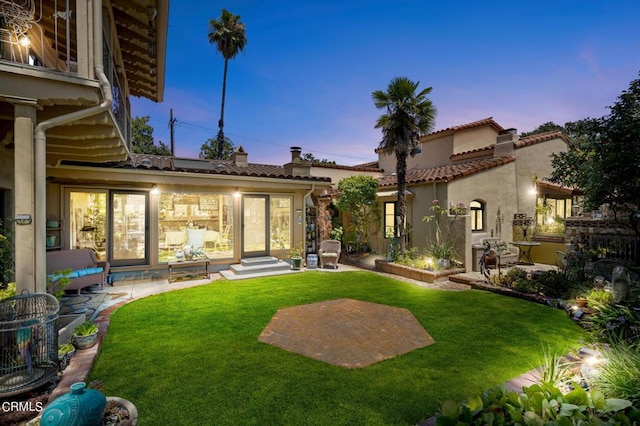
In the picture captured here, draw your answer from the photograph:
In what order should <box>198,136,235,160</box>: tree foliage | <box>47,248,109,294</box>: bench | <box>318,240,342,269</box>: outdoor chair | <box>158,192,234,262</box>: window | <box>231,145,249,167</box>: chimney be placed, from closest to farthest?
<box>47,248,109,294</box>: bench < <box>158,192,234,262</box>: window < <box>318,240,342,269</box>: outdoor chair < <box>231,145,249,167</box>: chimney < <box>198,136,235,160</box>: tree foliage

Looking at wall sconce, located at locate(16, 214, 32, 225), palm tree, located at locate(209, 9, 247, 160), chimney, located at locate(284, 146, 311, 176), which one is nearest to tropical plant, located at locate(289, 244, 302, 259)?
chimney, located at locate(284, 146, 311, 176)

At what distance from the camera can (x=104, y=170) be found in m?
8.65

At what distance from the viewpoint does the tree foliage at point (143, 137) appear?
33875mm

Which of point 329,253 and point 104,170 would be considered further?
point 329,253

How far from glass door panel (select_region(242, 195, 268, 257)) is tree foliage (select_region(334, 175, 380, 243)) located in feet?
12.6

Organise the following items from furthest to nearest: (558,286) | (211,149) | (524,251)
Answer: (211,149), (524,251), (558,286)

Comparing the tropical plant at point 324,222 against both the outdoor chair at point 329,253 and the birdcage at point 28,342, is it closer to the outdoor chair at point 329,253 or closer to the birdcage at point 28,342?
the outdoor chair at point 329,253

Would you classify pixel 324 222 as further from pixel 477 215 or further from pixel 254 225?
pixel 477 215

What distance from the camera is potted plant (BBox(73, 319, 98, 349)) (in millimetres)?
4688

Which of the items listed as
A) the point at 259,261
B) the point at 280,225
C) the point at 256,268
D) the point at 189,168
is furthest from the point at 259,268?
the point at 189,168

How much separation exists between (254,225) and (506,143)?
11.7 metres

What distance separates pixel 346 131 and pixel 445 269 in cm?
2448

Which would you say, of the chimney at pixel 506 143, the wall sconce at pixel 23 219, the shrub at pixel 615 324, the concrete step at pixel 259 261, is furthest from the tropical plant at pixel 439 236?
the wall sconce at pixel 23 219

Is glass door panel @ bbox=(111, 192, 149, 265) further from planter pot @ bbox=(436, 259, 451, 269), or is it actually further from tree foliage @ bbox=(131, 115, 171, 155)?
tree foliage @ bbox=(131, 115, 171, 155)
